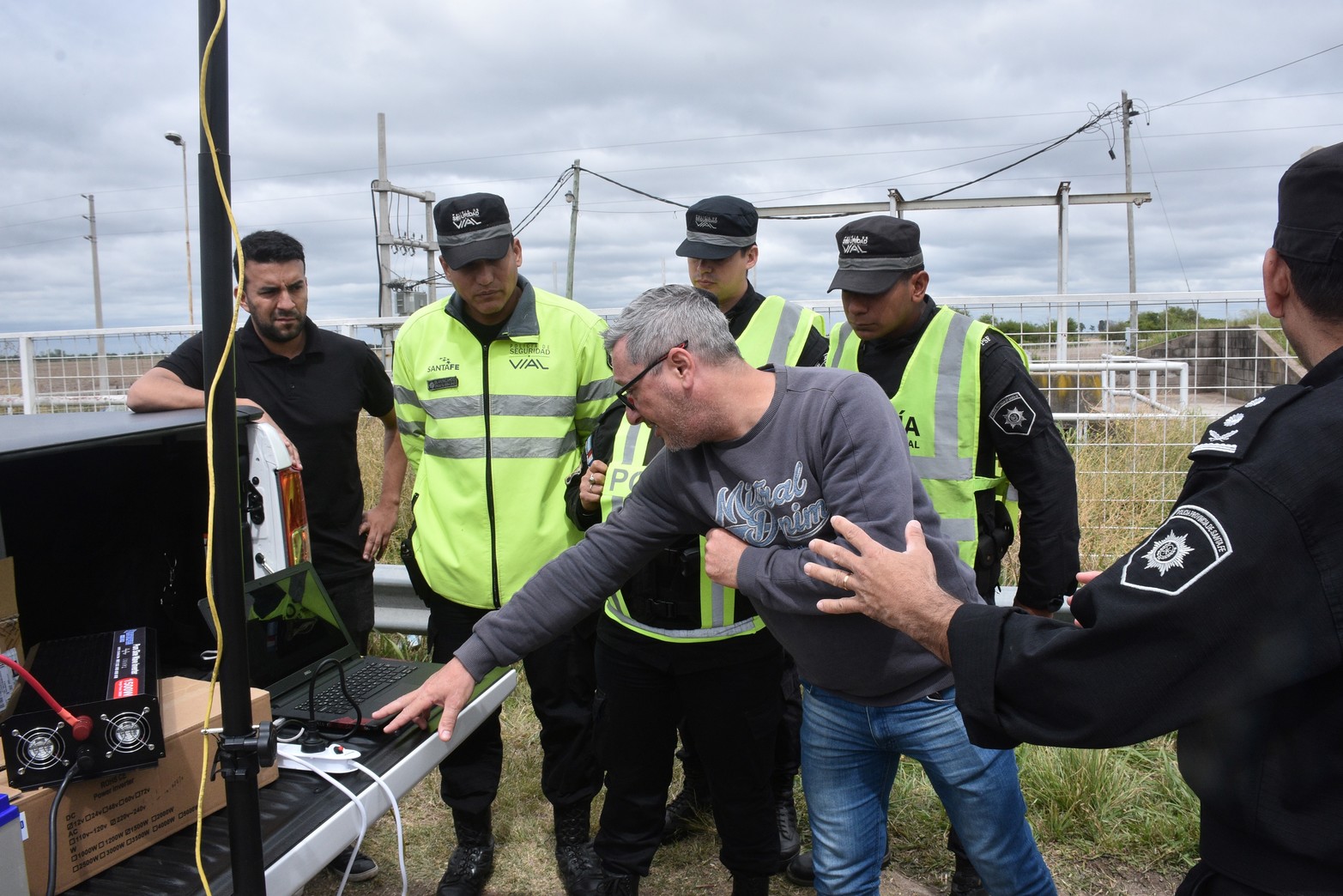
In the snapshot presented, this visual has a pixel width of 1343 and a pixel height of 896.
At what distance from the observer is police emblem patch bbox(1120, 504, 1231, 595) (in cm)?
120

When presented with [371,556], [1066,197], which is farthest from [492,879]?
[1066,197]

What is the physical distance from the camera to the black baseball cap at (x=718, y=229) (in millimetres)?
3467

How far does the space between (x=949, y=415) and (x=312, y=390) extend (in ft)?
7.46

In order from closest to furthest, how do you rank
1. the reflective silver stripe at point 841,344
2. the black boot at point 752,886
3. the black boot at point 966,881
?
the black boot at point 752,886
the black boot at point 966,881
the reflective silver stripe at point 841,344

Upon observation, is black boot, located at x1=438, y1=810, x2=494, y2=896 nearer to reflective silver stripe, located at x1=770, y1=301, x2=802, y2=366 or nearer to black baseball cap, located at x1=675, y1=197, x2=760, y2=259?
reflective silver stripe, located at x1=770, y1=301, x2=802, y2=366

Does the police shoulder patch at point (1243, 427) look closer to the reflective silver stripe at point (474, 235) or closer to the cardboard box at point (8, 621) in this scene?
the cardboard box at point (8, 621)

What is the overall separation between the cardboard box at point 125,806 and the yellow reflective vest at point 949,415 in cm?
198

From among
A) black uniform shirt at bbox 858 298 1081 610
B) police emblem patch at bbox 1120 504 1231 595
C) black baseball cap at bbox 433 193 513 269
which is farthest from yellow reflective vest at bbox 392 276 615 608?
police emblem patch at bbox 1120 504 1231 595

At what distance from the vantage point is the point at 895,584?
158 cm

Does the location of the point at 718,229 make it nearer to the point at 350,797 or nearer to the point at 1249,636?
the point at 350,797

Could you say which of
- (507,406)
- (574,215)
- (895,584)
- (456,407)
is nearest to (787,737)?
(507,406)

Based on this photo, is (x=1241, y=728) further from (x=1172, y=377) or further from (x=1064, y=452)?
(x=1172, y=377)

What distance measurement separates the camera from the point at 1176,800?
11.1 feet

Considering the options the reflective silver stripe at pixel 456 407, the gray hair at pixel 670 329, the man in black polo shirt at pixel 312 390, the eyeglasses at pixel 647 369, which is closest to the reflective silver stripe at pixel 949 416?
the gray hair at pixel 670 329
